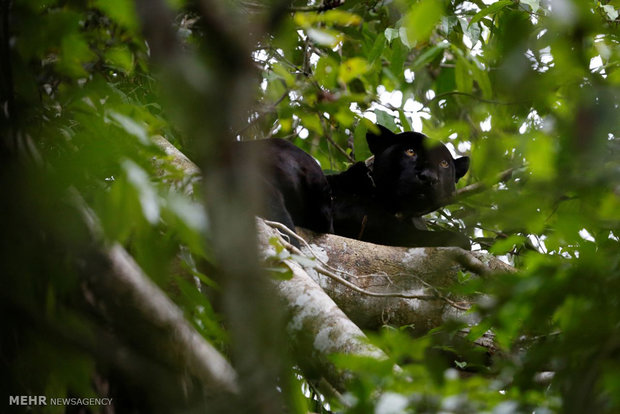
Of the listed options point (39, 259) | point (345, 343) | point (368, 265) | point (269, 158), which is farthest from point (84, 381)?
point (269, 158)

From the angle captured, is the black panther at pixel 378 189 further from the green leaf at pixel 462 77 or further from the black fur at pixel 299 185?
the green leaf at pixel 462 77

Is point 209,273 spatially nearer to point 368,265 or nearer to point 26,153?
point 26,153

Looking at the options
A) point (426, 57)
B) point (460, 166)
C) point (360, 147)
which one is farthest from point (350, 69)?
point (460, 166)

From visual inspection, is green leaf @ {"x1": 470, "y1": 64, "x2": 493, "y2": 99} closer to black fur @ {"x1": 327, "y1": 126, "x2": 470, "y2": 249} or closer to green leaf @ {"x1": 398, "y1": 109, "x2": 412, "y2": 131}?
green leaf @ {"x1": 398, "y1": 109, "x2": 412, "y2": 131}

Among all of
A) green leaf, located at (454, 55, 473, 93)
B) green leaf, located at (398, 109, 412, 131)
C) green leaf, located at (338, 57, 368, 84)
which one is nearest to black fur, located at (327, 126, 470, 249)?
green leaf, located at (398, 109, 412, 131)

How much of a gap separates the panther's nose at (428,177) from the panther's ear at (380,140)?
443mm

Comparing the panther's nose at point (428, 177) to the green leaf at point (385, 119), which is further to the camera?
the panther's nose at point (428, 177)

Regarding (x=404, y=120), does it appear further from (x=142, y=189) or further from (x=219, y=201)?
(x=219, y=201)

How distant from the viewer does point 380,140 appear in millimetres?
→ 5613

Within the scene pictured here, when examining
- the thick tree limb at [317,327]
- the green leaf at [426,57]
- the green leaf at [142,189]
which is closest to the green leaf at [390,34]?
the green leaf at [426,57]

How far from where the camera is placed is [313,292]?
7.63 ft

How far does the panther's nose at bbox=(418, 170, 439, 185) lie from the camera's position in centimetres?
522

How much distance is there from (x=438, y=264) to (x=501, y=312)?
2578 millimetres

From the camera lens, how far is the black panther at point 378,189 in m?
4.57
